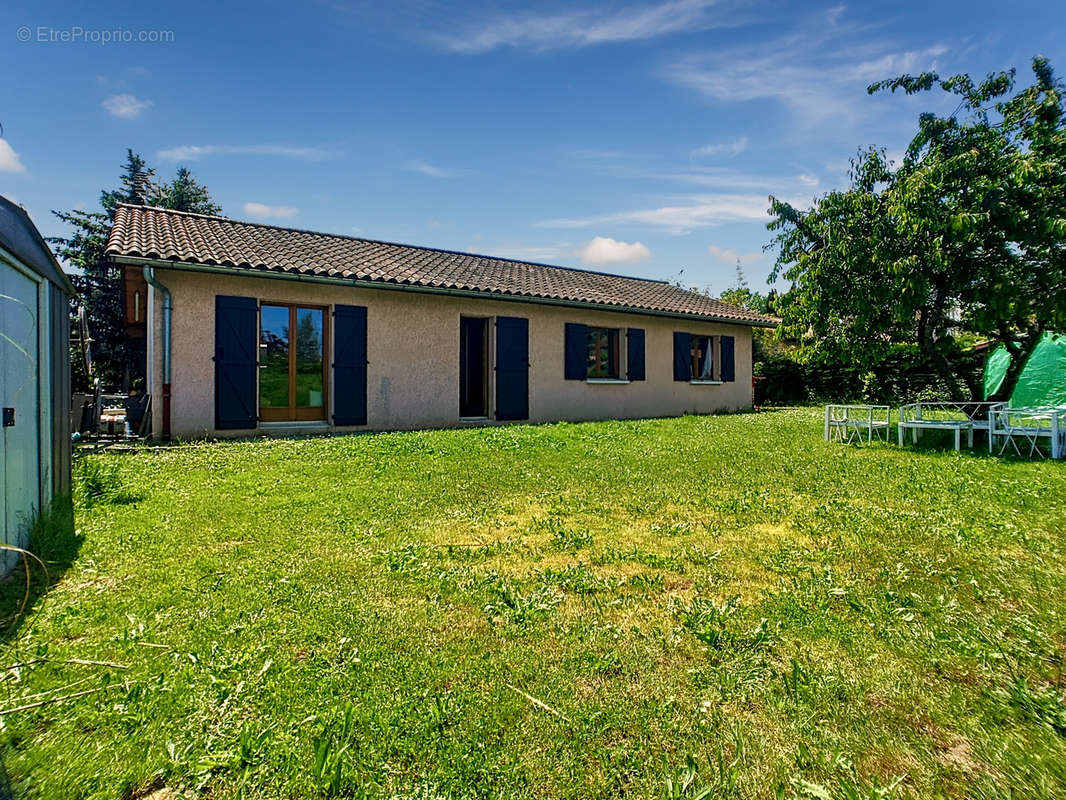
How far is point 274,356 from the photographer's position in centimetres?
958

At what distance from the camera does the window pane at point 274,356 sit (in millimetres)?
9469

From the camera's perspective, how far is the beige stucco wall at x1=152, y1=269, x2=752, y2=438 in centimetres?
851

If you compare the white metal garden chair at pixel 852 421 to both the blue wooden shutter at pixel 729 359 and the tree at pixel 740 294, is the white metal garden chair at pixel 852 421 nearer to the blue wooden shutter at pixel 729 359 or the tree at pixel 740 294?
the blue wooden shutter at pixel 729 359

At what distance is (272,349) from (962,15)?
A: 1165cm

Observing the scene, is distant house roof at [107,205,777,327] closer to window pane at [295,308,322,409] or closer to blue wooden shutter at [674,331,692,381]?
blue wooden shutter at [674,331,692,381]

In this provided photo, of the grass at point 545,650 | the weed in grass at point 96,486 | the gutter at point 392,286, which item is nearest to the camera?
the grass at point 545,650

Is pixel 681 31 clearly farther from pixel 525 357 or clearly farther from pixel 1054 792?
pixel 1054 792

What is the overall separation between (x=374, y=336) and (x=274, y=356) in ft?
5.71

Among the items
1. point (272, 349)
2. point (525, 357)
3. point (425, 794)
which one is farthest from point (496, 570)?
point (525, 357)

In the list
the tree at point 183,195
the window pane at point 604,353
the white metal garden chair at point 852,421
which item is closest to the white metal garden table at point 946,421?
the white metal garden chair at point 852,421

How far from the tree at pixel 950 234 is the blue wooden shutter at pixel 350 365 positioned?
7.69m

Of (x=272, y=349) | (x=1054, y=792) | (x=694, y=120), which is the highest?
(x=694, y=120)

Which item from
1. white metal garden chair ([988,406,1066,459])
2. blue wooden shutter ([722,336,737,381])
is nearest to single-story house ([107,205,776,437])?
blue wooden shutter ([722,336,737,381])

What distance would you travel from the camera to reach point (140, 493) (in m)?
5.01
